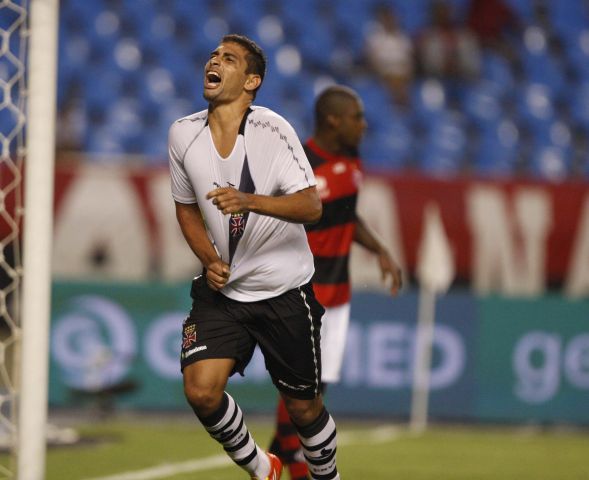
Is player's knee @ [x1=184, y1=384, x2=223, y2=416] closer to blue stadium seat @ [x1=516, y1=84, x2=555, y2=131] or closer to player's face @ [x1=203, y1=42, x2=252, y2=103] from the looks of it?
player's face @ [x1=203, y1=42, x2=252, y2=103]

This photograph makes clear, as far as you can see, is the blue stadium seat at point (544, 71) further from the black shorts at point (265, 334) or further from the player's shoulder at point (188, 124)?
the player's shoulder at point (188, 124)

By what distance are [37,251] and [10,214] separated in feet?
17.2

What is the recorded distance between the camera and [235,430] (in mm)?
5184

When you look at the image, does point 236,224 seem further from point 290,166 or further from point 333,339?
point 333,339

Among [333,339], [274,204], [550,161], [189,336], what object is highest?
[550,161]

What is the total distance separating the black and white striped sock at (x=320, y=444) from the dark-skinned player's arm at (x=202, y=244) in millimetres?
811

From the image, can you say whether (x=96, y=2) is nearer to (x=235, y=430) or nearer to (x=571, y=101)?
(x=571, y=101)

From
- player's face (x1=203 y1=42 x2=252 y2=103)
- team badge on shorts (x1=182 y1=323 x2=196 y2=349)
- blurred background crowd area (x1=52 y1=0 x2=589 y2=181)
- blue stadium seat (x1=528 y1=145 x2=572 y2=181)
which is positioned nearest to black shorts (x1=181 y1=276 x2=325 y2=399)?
team badge on shorts (x1=182 y1=323 x2=196 y2=349)

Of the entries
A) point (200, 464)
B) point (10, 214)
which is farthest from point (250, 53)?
point (10, 214)

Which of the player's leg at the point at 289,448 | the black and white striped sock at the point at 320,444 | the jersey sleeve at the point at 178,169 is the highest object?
the jersey sleeve at the point at 178,169

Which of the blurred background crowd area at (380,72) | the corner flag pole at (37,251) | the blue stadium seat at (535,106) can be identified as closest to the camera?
the corner flag pole at (37,251)

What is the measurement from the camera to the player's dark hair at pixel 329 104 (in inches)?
255

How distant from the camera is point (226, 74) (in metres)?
4.99

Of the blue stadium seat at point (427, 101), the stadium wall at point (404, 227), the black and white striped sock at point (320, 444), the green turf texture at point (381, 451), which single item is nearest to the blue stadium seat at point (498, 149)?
the blue stadium seat at point (427, 101)
